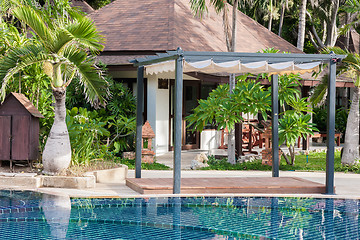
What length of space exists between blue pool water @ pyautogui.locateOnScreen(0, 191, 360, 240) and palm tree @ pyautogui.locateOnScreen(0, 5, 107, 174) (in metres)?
1.14

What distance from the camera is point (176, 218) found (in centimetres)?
867

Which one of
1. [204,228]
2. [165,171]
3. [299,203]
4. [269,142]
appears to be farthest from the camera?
[269,142]

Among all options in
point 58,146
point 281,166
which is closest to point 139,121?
point 58,146

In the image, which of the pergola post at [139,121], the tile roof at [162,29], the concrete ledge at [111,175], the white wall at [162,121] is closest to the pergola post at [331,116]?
the pergola post at [139,121]

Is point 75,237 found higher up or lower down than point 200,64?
lower down

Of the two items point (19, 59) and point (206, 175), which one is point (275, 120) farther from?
point (19, 59)

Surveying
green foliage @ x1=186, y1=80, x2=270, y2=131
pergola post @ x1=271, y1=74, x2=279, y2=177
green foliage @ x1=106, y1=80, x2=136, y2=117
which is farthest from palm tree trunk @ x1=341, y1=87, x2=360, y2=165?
green foliage @ x1=106, y1=80, x2=136, y2=117

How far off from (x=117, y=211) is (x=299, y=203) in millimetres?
3274

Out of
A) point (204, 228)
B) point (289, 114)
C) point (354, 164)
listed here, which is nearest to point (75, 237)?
point (204, 228)

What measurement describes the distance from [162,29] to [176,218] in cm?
1053

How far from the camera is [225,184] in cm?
1105

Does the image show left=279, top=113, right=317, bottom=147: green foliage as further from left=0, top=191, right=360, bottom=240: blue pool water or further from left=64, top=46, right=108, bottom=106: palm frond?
left=64, top=46, right=108, bottom=106: palm frond

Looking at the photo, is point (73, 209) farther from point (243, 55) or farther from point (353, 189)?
point (353, 189)

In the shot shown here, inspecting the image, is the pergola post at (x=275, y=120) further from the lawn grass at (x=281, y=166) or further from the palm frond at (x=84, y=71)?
the palm frond at (x=84, y=71)
